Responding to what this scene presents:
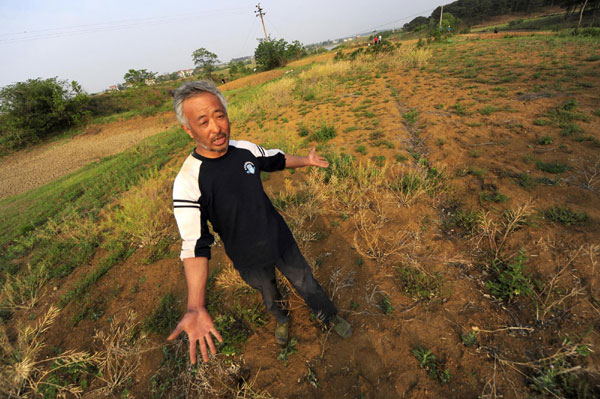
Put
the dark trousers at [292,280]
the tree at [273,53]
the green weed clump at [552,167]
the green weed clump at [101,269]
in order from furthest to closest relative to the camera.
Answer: the tree at [273,53], the green weed clump at [552,167], the green weed clump at [101,269], the dark trousers at [292,280]

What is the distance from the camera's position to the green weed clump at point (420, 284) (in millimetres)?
2047

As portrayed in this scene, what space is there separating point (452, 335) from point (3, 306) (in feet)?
16.7

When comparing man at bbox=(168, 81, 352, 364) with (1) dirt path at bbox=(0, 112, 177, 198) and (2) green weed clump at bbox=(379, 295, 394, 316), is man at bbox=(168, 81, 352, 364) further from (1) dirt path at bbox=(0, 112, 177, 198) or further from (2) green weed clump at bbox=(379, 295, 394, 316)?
(1) dirt path at bbox=(0, 112, 177, 198)

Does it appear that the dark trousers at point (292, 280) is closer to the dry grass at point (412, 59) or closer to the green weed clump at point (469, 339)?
the green weed clump at point (469, 339)

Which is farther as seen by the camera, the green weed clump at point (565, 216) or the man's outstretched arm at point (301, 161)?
the green weed clump at point (565, 216)

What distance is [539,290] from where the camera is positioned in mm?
1832

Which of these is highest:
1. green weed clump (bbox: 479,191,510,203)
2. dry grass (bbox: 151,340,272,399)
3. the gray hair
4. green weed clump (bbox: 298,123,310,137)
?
the gray hair

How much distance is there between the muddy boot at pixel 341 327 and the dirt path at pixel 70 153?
13542 millimetres

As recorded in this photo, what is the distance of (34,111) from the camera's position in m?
16.5

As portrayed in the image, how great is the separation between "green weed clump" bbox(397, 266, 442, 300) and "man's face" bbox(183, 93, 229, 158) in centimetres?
195

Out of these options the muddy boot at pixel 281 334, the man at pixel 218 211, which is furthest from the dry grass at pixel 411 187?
the muddy boot at pixel 281 334

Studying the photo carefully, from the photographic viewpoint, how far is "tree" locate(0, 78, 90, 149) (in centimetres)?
1571

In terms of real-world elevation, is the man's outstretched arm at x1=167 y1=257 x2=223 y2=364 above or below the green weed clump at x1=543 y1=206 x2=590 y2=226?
above

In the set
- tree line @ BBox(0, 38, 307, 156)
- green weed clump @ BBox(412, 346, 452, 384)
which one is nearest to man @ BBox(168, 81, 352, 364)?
green weed clump @ BBox(412, 346, 452, 384)
